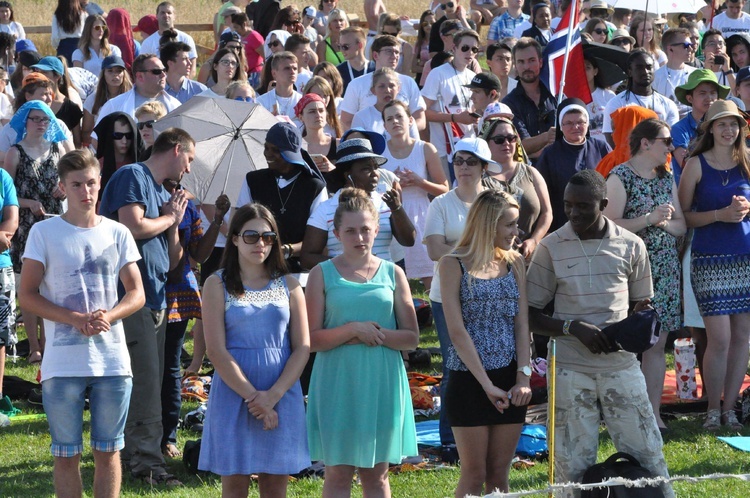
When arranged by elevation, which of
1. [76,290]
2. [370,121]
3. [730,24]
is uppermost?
[730,24]

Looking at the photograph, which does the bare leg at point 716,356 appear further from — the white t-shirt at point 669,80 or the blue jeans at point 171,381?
the white t-shirt at point 669,80

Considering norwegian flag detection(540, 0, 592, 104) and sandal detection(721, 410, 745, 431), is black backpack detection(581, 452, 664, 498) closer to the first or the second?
sandal detection(721, 410, 745, 431)

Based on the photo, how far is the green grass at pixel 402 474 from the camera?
6734mm

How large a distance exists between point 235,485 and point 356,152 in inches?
99.3

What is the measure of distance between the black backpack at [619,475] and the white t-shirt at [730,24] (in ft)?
38.4

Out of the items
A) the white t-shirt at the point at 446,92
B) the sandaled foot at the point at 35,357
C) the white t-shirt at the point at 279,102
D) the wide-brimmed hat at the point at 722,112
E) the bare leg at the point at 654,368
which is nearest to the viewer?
the bare leg at the point at 654,368

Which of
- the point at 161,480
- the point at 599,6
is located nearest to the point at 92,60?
the point at 599,6

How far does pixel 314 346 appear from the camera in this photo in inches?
231

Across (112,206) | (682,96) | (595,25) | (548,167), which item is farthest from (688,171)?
Answer: (595,25)

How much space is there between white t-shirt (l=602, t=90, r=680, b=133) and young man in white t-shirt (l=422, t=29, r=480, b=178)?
147cm

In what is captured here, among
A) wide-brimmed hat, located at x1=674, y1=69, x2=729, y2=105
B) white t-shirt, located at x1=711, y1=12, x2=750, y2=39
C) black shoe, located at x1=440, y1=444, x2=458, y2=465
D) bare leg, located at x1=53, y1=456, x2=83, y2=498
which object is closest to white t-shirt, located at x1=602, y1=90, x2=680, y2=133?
wide-brimmed hat, located at x1=674, y1=69, x2=729, y2=105

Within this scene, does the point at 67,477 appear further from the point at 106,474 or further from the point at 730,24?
the point at 730,24

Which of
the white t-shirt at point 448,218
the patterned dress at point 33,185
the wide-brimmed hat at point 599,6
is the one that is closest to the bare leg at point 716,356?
the white t-shirt at point 448,218

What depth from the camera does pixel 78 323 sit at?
19.0ft
